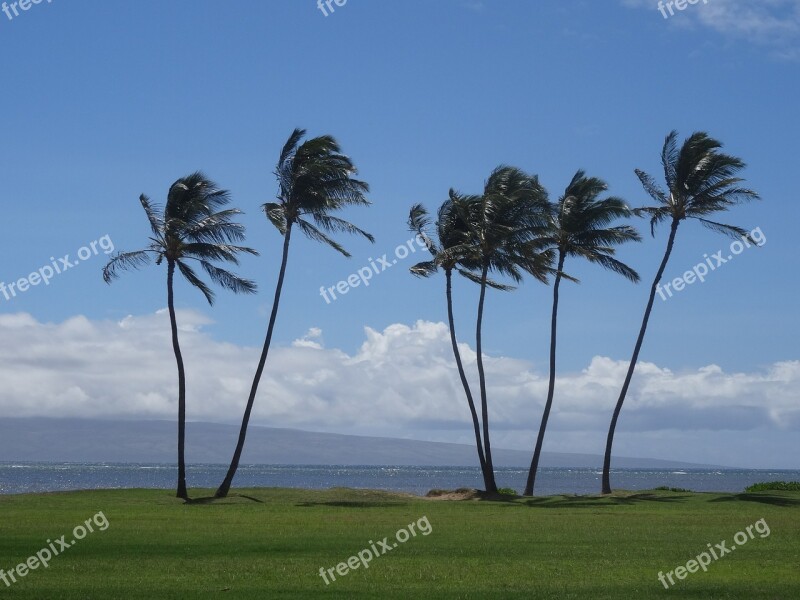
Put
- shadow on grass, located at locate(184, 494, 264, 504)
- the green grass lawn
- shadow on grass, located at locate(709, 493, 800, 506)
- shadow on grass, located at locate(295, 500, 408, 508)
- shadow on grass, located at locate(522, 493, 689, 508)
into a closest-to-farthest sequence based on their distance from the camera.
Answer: the green grass lawn → shadow on grass, located at locate(295, 500, 408, 508) → shadow on grass, located at locate(522, 493, 689, 508) → shadow on grass, located at locate(184, 494, 264, 504) → shadow on grass, located at locate(709, 493, 800, 506)

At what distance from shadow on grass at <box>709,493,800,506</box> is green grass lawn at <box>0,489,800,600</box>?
10.0 ft

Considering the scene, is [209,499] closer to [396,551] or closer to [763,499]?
[396,551]

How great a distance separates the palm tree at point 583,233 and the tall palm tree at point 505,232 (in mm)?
1254

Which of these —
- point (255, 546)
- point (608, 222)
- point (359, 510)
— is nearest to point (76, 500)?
point (359, 510)

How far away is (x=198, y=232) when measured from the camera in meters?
46.3

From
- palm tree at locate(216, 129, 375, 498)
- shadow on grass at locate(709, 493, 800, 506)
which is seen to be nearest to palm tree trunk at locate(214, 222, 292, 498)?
palm tree at locate(216, 129, 375, 498)

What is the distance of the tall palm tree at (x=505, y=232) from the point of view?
2051 inches

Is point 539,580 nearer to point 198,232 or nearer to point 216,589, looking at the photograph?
point 216,589

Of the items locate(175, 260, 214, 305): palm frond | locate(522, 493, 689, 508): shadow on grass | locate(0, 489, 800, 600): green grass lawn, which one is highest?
locate(175, 260, 214, 305): palm frond

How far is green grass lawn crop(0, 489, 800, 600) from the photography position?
17.8 m

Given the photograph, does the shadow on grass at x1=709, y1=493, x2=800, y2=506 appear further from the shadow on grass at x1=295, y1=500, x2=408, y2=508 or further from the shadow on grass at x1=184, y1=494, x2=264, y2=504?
the shadow on grass at x1=184, y1=494, x2=264, y2=504

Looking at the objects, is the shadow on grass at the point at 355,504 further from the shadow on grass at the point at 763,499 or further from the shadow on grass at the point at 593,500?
the shadow on grass at the point at 763,499

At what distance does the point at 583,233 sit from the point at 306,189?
15.2 metres

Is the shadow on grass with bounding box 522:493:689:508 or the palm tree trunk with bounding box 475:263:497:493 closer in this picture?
the shadow on grass with bounding box 522:493:689:508
